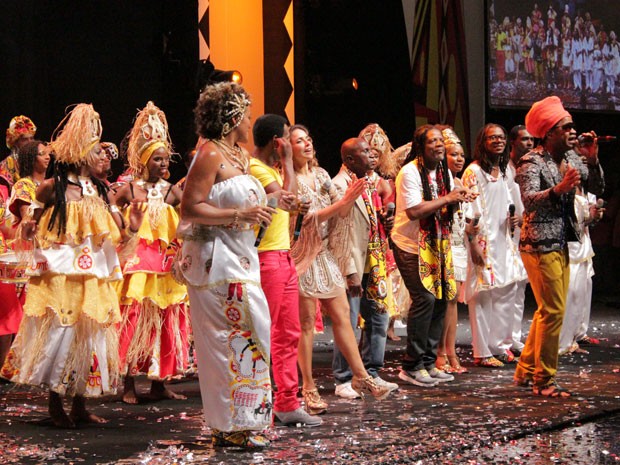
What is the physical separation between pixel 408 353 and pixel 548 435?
76.3 inches

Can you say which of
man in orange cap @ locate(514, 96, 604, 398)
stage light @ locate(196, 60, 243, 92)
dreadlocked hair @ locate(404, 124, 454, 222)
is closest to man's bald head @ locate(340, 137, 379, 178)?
dreadlocked hair @ locate(404, 124, 454, 222)

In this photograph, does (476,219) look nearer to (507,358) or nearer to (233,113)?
(507,358)

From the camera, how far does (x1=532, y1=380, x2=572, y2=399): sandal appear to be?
676cm

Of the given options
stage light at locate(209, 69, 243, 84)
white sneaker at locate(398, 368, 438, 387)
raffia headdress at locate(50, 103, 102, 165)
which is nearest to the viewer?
raffia headdress at locate(50, 103, 102, 165)

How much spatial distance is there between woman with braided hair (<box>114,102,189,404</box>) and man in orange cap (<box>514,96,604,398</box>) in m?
2.34

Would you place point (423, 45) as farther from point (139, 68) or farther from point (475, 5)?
point (139, 68)

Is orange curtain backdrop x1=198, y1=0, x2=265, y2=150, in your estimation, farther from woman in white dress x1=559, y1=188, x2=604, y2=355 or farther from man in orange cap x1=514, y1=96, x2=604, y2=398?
man in orange cap x1=514, y1=96, x2=604, y2=398

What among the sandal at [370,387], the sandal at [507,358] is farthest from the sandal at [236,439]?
the sandal at [507,358]

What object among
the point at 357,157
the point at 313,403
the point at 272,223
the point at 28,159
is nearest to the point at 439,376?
the point at 313,403

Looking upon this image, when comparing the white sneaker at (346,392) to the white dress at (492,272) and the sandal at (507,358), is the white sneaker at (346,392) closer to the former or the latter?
the white dress at (492,272)

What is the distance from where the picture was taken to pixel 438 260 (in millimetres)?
7348

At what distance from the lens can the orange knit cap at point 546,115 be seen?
22.6ft

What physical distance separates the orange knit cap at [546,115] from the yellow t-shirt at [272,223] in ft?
6.97

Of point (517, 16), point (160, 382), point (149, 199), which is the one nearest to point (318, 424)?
point (160, 382)
